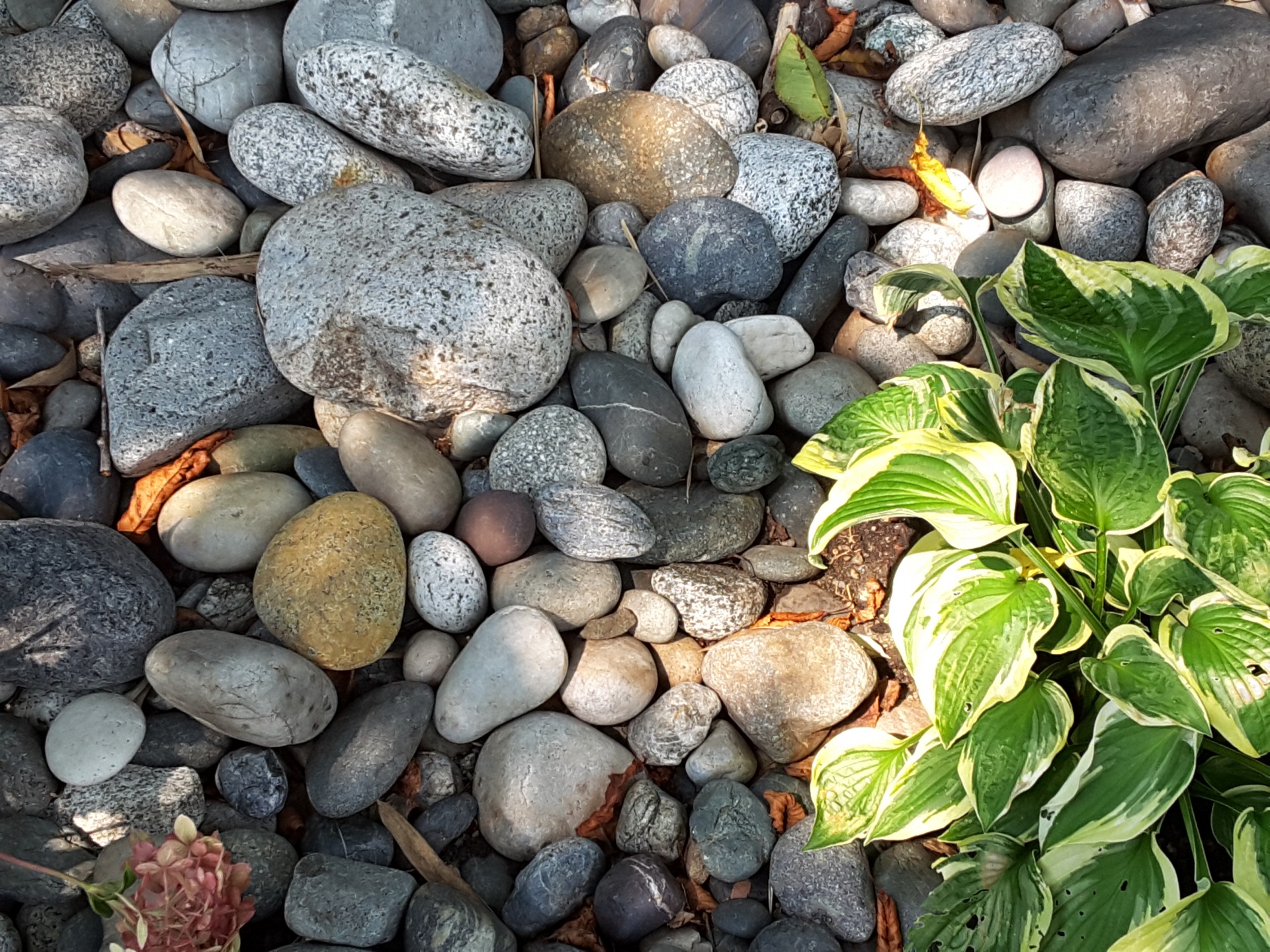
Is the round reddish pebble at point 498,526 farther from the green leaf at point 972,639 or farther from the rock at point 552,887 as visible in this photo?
the green leaf at point 972,639

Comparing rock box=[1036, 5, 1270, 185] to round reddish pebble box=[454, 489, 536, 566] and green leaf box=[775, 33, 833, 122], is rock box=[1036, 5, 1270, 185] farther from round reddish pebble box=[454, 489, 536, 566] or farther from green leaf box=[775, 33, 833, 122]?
round reddish pebble box=[454, 489, 536, 566]

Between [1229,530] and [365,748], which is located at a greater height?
[1229,530]

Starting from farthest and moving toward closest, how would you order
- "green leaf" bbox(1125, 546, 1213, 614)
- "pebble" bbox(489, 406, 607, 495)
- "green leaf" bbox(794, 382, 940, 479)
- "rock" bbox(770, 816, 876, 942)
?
"pebble" bbox(489, 406, 607, 495), "green leaf" bbox(794, 382, 940, 479), "rock" bbox(770, 816, 876, 942), "green leaf" bbox(1125, 546, 1213, 614)

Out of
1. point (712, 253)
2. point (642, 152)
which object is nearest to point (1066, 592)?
point (712, 253)

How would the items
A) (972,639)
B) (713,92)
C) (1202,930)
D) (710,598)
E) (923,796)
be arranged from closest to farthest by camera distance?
(1202,930), (972,639), (923,796), (710,598), (713,92)

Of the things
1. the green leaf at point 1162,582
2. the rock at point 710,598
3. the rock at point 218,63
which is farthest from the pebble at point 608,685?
the rock at point 218,63

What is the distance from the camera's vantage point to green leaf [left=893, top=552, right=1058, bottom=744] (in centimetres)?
158

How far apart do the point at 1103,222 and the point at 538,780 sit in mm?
2435

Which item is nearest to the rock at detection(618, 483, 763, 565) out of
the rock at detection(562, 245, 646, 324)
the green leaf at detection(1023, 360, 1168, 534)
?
the rock at detection(562, 245, 646, 324)

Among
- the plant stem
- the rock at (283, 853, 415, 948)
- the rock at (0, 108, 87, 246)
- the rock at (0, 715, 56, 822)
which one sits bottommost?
the rock at (283, 853, 415, 948)

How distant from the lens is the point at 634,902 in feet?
6.64

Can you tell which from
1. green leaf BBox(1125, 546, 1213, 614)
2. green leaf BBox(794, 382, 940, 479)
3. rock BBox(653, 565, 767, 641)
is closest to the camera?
green leaf BBox(1125, 546, 1213, 614)

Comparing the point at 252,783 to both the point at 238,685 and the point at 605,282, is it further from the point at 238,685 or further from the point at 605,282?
the point at 605,282

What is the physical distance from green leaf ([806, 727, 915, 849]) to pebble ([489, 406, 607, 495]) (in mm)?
1004
